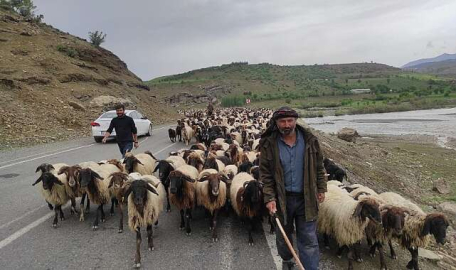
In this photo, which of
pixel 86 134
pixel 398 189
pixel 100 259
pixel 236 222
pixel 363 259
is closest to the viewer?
pixel 100 259

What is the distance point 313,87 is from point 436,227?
409ft

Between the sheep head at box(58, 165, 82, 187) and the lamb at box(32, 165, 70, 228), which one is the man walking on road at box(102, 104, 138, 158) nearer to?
the sheep head at box(58, 165, 82, 187)

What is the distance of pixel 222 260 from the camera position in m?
5.09

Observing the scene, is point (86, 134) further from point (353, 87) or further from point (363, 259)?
point (353, 87)

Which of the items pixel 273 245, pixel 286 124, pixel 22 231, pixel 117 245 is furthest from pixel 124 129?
pixel 286 124

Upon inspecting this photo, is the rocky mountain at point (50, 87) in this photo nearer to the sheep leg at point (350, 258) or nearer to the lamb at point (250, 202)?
the lamb at point (250, 202)

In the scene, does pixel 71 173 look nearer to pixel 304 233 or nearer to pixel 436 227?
pixel 304 233

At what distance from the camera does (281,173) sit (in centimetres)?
425

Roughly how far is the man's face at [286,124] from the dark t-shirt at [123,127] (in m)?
5.96

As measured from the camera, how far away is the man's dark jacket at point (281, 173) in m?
4.18

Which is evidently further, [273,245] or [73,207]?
[73,207]

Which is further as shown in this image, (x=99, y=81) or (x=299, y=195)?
(x=99, y=81)

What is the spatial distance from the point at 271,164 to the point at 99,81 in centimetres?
3084

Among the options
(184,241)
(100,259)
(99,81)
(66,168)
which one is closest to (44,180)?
(66,168)
